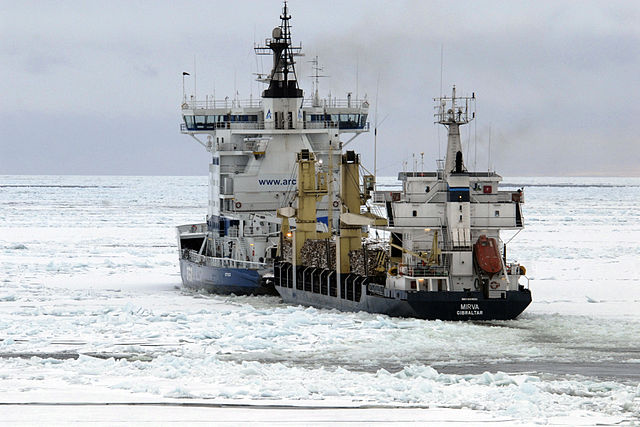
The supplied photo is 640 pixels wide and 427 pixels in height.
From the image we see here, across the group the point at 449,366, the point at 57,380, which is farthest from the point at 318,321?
the point at 57,380

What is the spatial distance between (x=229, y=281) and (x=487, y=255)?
10025 mm

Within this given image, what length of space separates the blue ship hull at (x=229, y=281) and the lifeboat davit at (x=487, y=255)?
891 centimetres

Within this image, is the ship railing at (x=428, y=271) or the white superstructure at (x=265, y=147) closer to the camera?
the ship railing at (x=428, y=271)

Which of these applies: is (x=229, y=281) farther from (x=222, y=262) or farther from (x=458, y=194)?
(x=458, y=194)

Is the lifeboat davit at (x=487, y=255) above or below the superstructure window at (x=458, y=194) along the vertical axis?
below

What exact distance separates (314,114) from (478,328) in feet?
44.2

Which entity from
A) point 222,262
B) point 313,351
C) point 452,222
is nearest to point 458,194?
point 452,222

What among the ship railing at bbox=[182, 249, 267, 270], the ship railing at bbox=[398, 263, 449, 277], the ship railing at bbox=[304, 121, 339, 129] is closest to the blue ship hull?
the ship railing at bbox=[182, 249, 267, 270]

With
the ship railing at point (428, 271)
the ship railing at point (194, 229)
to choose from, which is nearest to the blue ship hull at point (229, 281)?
the ship railing at point (194, 229)

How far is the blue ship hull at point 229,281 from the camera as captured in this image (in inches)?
1185

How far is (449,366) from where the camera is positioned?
17.7m

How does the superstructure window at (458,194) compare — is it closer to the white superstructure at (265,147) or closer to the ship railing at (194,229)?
the white superstructure at (265,147)

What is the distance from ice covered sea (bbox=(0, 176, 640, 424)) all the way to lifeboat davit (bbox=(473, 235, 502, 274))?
126 cm

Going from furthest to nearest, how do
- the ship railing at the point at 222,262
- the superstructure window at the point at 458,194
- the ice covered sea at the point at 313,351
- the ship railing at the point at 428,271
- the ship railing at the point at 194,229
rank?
the ship railing at the point at 194,229
the ship railing at the point at 222,262
the superstructure window at the point at 458,194
the ship railing at the point at 428,271
the ice covered sea at the point at 313,351
